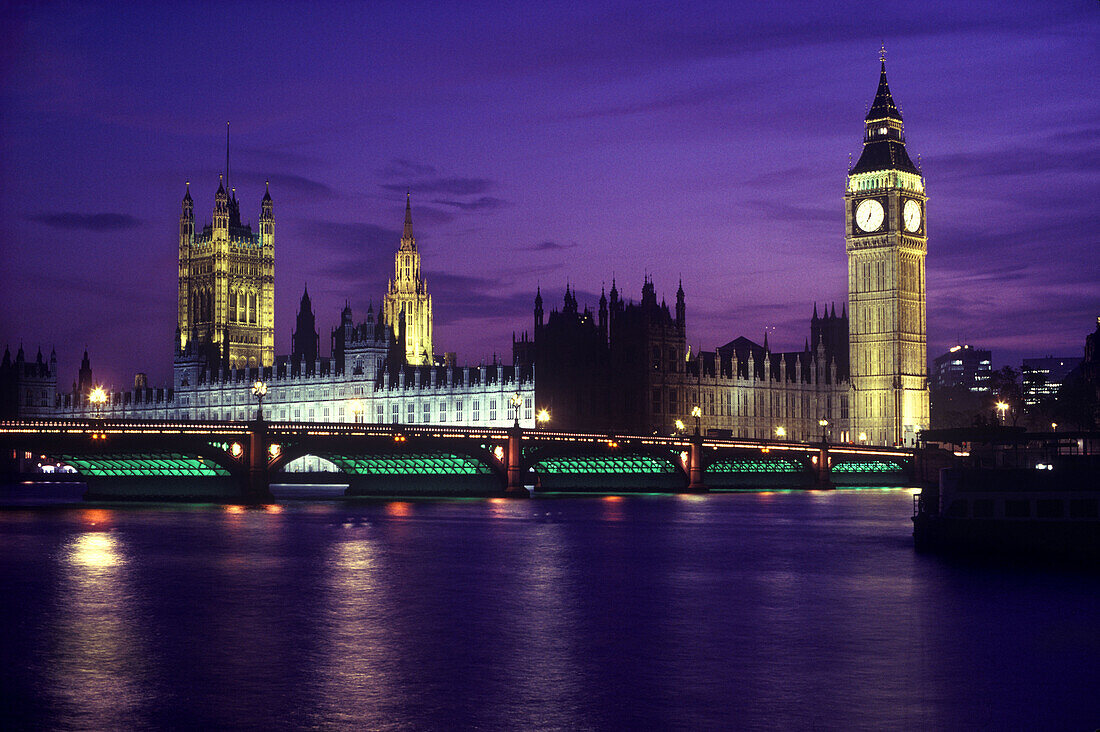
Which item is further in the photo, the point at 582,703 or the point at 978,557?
the point at 978,557

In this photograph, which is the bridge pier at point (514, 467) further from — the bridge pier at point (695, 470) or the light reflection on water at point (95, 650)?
the light reflection on water at point (95, 650)

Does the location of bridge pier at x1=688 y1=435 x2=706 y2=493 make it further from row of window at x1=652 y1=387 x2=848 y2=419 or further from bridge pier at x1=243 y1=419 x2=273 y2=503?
bridge pier at x1=243 y1=419 x2=273 y2=503

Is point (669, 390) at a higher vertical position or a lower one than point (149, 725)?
higher

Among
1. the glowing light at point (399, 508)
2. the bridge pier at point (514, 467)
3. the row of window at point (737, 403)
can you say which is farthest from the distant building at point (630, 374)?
the glowing light at point (399, 508)

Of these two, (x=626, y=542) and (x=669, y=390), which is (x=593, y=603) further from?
(x=669, y=390)

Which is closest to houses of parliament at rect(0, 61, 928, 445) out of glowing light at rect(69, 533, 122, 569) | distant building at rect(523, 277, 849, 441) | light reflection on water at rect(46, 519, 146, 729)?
distant building at rect(523, 277, 849, 441)

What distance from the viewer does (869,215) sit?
194000mm

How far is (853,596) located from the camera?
1848 inches

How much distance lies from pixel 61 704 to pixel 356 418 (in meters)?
137

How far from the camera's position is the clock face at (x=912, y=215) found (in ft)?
636

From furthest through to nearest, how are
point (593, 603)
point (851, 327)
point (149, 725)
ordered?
1. point (851, 327)
2. point (593, 603)
3. point (149, 725)

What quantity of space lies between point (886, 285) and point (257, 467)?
111 metres

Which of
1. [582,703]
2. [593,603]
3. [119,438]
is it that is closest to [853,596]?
[593,603]

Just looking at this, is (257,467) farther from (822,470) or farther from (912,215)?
(912,215)
